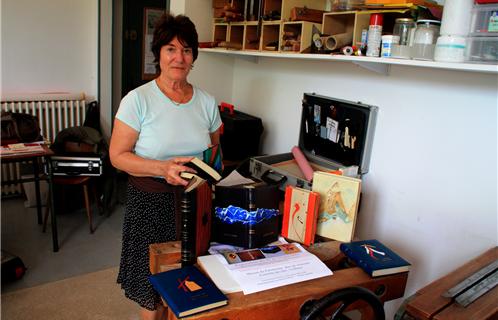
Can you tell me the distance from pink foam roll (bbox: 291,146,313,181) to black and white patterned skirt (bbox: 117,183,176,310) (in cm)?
77

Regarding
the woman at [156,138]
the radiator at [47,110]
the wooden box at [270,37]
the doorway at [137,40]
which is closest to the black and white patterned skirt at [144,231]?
the woman at [156,138]

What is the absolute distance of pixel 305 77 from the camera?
249 cm

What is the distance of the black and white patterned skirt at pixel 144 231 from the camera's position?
1728 mm

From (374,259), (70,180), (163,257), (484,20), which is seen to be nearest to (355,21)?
(484,20)

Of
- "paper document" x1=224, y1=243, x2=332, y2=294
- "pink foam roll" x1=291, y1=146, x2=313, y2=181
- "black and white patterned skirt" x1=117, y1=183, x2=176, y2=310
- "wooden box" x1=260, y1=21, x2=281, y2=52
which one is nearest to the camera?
"paper document" x1=224, y1=243, x2=332, y2=294

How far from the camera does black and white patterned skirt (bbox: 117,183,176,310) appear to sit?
5.67 feet

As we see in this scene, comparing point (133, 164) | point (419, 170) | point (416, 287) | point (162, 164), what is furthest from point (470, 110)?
point (133, 164)

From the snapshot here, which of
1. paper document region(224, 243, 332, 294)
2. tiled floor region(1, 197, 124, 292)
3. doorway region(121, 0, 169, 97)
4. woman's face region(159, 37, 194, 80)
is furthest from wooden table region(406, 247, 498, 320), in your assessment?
doorway region(121, 0, 169, 97)

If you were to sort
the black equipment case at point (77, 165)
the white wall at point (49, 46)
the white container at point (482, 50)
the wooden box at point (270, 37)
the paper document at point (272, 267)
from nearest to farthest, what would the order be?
the paper document at point (272, 267) → the white container at point (482, 50) → the wooden box at point (270, 37) → the black equipment case at point (77, 165) → the white wall at point (49, 46)

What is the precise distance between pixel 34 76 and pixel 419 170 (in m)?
3.20

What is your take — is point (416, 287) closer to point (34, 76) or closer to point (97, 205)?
point (97, 205)

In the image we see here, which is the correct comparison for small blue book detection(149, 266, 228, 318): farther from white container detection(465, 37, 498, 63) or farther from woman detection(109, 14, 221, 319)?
white container detection(465, 37, 498, 63)

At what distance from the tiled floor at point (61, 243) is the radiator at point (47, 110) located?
0.28m

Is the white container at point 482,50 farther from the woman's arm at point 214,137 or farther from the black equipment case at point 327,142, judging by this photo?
the woman's arm at point 214,137
